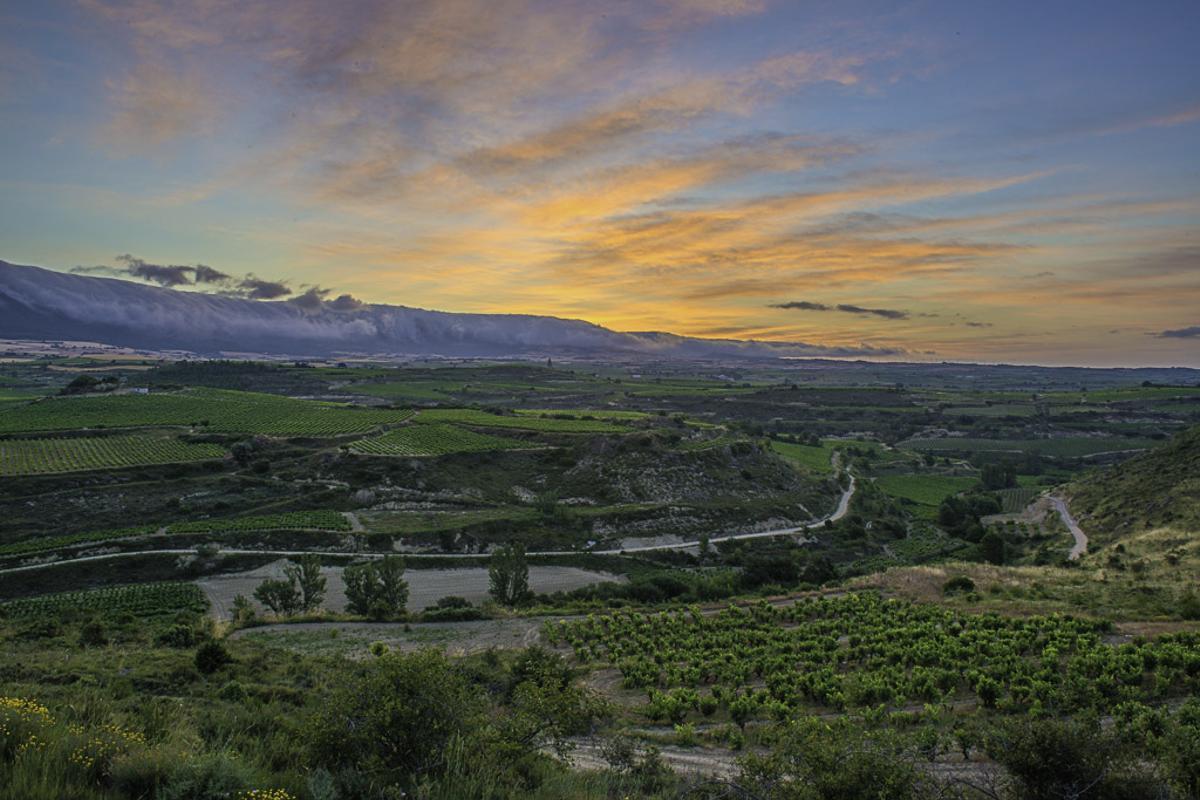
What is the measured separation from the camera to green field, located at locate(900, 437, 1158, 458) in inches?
6164

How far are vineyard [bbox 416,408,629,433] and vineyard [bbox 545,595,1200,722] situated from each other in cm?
7349

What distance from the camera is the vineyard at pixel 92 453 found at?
3113 inches

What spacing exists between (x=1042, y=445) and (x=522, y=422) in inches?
5536

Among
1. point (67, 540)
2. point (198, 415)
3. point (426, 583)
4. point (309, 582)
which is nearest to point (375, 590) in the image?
point (309, 582)

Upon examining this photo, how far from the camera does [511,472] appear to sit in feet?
314

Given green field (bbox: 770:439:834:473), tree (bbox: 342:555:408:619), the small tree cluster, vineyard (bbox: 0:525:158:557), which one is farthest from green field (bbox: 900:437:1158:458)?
vineyard (bbox: 0:525:158:557)

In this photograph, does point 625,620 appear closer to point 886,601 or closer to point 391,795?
point 886,601

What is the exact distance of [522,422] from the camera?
4875 inches

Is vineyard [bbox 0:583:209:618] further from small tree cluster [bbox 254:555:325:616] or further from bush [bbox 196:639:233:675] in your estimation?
bush [bbox 196:639:233:675]

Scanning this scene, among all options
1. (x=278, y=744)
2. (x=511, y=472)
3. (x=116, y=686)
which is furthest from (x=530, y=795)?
(x=511, y=472)

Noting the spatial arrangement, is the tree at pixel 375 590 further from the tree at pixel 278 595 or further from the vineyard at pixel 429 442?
the vineyard at pixel 429 442

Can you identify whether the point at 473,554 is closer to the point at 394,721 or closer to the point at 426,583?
the point at 426,583

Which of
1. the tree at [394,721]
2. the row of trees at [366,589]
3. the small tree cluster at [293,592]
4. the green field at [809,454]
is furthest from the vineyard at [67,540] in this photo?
the green field at [809,454]

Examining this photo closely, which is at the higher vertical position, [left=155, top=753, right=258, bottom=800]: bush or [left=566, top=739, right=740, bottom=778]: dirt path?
[left=155, top=753, right=258, bottom=800]: bush
